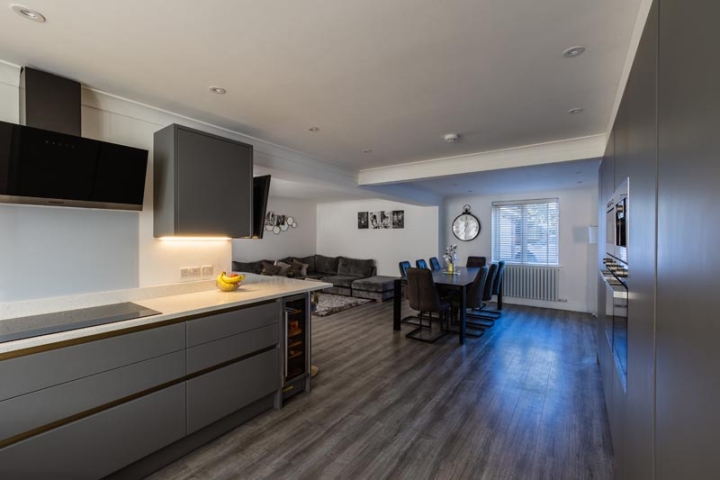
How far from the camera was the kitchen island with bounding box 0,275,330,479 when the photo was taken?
1.54 metres

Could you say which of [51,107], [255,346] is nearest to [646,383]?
[255,346]

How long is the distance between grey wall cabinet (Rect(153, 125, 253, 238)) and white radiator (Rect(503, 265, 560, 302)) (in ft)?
19.6

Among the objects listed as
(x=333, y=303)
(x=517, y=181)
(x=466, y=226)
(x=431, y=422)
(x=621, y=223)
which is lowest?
(x=431, y=422)

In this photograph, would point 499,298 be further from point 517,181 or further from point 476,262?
point 517,181

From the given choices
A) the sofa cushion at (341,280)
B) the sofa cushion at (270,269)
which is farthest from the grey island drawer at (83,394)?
the sofa cushion at (341,280)

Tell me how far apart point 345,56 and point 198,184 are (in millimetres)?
1496

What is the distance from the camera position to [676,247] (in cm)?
86

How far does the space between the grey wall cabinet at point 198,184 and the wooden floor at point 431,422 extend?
1601 millimetres

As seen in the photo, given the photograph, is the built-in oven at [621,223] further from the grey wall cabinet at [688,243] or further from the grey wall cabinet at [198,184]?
the grey wall cabinet at [198,184]

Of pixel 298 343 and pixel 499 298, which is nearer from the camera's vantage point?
pixel 298 343

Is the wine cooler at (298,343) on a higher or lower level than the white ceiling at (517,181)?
lower

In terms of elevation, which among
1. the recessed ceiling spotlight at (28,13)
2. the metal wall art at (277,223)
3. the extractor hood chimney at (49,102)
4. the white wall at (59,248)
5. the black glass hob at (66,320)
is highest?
the recessed ceiling spotlight at (28,13)

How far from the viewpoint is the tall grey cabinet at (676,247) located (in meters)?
0.66

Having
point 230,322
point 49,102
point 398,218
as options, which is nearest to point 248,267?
point 398,218
